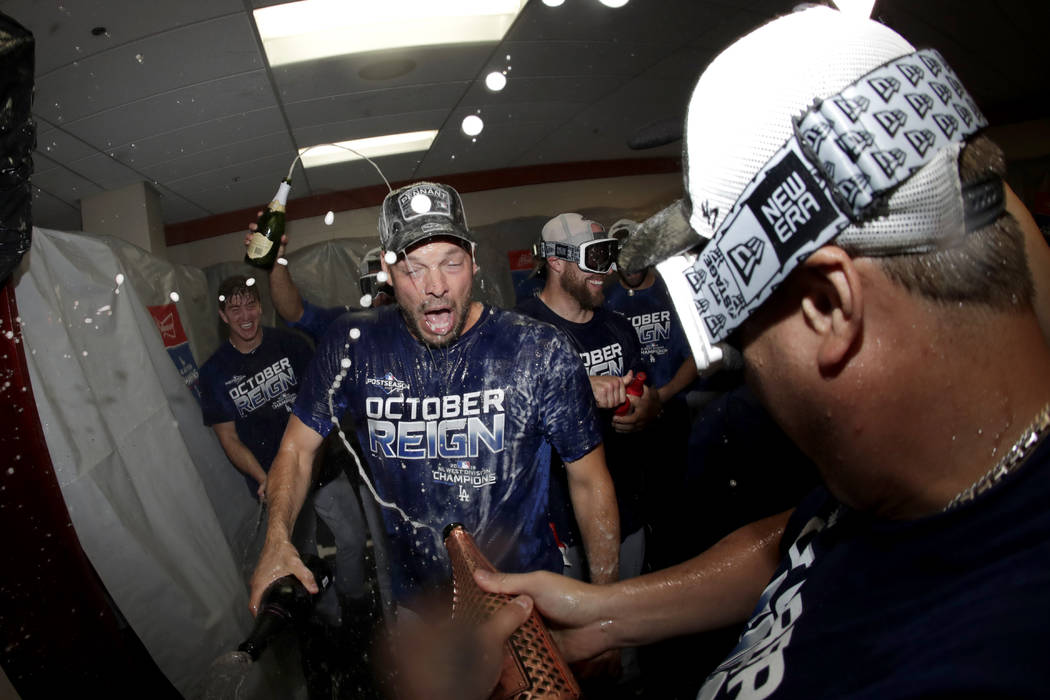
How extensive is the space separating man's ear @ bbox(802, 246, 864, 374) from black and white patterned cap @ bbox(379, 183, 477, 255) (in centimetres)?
118

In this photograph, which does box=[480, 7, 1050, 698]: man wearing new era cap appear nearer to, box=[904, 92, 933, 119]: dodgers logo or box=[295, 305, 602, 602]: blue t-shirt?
box=[904, 92, 933, 119]: dodgers logo

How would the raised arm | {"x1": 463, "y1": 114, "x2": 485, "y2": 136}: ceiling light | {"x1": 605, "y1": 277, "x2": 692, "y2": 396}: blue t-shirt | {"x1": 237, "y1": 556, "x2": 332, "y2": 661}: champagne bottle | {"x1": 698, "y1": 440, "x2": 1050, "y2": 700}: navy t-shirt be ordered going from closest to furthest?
{"x1": 698, "y1": 440, "x2": 1050, "y2": 700}: navy t-shirt < {"x1": 237, "y1": 556, "x2": 332, "y2": 661}: champagne bottle < the raised arm < {"x1": 463, "y1": 114, "x2": 485, "y2": 136}: ceiling light < {"x1": 605, "y1": 277, "x2": 692, "y2": 396}: blue t-shirt

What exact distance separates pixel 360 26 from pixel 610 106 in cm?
121

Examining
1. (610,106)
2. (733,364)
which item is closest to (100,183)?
(610,106)

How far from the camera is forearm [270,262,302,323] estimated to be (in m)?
2.37

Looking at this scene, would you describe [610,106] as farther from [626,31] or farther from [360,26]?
[360,26]

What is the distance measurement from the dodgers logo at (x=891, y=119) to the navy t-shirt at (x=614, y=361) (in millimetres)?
1597

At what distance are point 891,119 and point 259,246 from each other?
1922mm

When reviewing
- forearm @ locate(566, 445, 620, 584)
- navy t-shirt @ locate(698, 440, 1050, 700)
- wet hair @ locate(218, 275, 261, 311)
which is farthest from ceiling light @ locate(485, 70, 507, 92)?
navy t-shirt @ locate(698, 440, 1050, 700)

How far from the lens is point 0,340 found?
1.48 meters

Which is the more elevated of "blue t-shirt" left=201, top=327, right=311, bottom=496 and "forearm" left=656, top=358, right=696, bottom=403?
"blue t-shirt" left=201, top=327, right=311, bottom=496

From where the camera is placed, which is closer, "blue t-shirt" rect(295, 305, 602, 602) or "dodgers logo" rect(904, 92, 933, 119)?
"dodgers logo" rect(904, 92, 933, 119)

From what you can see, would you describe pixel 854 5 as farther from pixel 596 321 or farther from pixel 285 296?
pixel 285 296

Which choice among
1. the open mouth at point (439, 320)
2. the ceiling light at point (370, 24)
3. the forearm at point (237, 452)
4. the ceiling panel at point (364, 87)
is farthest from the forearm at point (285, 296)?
the open mouth at point (439, 320)
